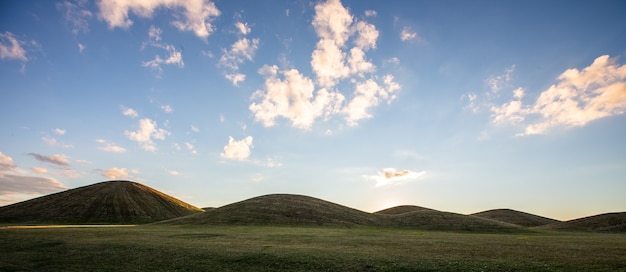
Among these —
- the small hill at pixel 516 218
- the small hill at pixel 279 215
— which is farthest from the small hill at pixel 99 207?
the small hill at pixel 516 218

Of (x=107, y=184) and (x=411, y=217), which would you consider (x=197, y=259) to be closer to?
(x=411, y=217)

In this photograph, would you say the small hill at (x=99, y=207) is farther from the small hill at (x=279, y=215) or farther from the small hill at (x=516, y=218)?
the small hill at (x=516, y=218)

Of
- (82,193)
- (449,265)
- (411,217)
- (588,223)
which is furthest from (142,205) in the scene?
(588,223)

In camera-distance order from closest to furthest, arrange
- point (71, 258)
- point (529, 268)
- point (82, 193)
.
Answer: point (529, 268)
point (71, 258)
point (82, 193)

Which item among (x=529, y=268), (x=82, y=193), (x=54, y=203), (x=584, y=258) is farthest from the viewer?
(x=82, y=193)

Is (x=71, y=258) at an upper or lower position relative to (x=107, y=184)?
lower

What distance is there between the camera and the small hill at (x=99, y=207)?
132m

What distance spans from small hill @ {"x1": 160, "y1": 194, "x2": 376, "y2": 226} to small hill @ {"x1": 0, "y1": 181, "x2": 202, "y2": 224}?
188 ft

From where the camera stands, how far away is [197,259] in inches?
1188

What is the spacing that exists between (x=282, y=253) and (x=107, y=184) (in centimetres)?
18697

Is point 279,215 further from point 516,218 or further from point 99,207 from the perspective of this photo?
point 516,218

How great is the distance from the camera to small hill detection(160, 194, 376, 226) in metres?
93.4

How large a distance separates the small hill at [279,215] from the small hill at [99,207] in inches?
2250

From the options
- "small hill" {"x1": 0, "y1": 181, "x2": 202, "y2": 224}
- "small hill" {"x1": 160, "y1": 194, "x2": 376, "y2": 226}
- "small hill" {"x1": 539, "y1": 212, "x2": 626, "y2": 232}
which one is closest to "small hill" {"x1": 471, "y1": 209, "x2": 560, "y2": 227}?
"small hill" {"x1": 539, "y1": 212, "x2": 626, "y2": 232}
